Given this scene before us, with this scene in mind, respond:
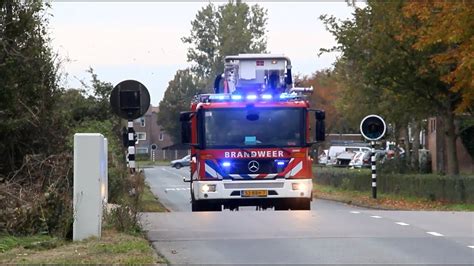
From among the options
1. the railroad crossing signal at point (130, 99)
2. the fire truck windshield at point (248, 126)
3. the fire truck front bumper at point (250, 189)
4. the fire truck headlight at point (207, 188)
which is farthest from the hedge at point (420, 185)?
the railroad crossing signal at point (130, 99)

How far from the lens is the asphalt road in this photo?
11.2 meters

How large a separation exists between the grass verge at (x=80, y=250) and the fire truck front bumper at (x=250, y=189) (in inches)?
279

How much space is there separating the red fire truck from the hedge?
11.7 metres

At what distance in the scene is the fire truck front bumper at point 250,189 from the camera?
1958cm

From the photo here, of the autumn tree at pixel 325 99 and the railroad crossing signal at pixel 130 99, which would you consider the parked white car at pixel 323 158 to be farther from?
the railroad crossing signal at pixel 130 99

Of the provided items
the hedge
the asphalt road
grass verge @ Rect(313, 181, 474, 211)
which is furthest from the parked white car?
the asphalt road

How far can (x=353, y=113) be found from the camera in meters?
50.3

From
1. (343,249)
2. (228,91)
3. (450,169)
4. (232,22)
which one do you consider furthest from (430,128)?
(343,249)

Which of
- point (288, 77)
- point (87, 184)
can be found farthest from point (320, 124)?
point (87, 184)

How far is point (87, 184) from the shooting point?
1186cm

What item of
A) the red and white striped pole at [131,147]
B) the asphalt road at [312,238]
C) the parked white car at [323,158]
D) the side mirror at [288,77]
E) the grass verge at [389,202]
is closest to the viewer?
the asphalt road at [312,238]

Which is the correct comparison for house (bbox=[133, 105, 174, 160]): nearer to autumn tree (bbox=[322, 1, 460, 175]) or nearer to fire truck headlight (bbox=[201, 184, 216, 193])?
autumn tree (bbox=[322, 1, 460, 175])

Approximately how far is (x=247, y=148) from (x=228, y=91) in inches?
157

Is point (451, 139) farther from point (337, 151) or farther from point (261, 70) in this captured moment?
point (337, 151)
